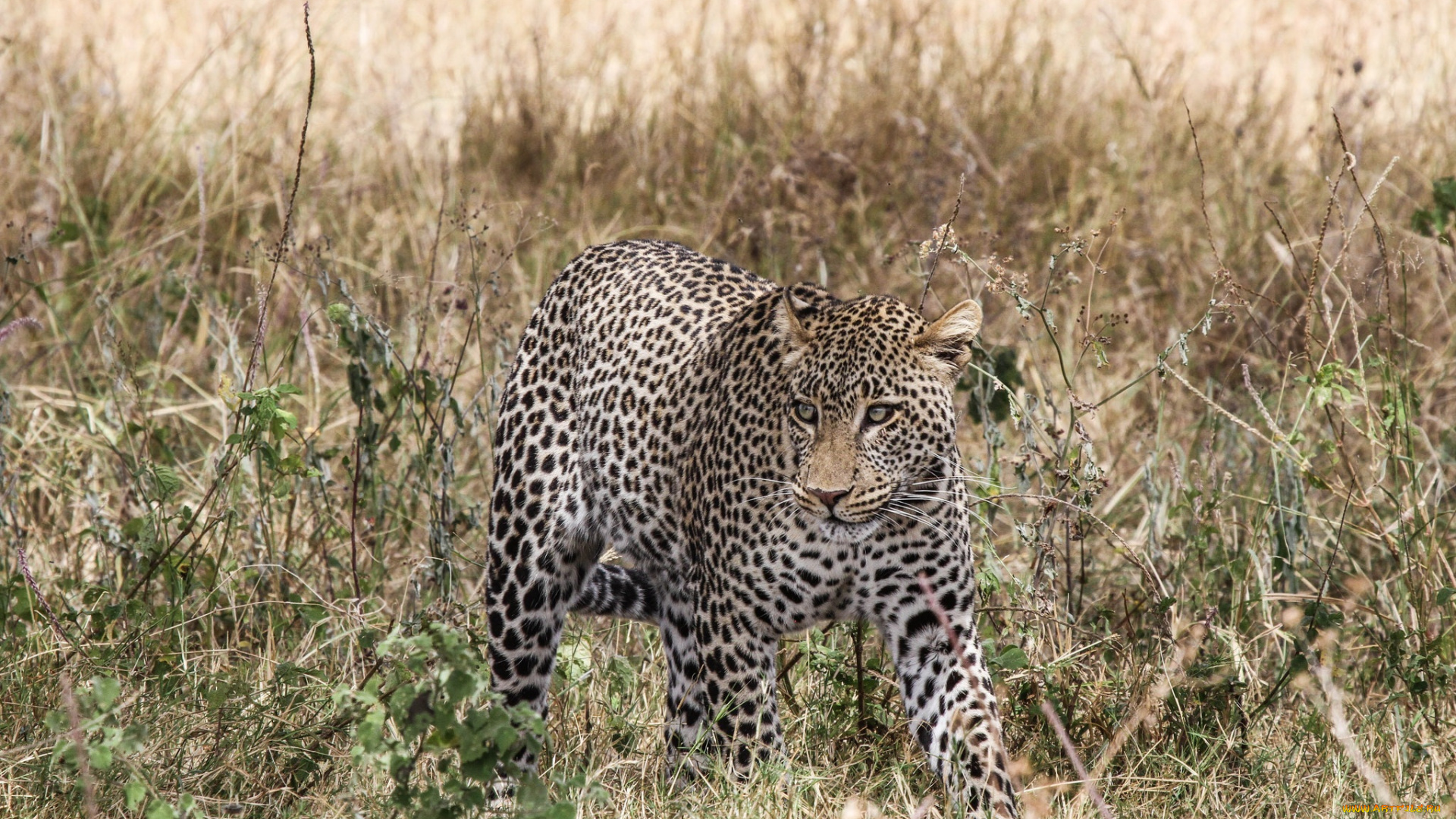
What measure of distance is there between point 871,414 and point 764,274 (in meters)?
3.40

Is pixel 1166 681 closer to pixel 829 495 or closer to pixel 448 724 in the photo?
pixel 829 495

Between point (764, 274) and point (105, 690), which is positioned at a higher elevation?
point (105, 690)

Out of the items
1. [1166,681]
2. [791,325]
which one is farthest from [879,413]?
[1166,681]

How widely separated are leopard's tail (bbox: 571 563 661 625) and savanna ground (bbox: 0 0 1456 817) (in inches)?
6.8

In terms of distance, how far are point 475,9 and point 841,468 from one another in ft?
21.7

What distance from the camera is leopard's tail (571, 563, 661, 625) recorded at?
512 centimetres

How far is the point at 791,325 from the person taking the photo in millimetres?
4547

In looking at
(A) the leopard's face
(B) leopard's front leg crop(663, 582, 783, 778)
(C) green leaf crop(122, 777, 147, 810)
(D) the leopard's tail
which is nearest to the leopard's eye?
(A) the leopard's face

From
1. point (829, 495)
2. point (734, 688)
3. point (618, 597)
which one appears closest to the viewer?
point (829, 495)

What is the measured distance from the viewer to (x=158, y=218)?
7852 millimetres

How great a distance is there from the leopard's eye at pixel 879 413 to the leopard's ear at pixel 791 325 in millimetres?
319

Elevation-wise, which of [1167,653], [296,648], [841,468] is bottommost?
[296,648]

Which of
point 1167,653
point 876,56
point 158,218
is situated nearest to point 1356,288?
point 876,56

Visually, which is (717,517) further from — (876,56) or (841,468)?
(876,56)
